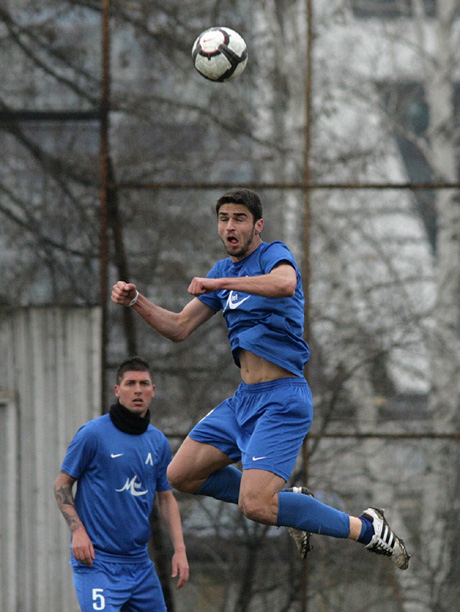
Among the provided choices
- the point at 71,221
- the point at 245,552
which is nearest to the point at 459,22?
the point at 71,221

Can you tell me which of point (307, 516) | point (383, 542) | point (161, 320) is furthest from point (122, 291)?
point (383, 542)

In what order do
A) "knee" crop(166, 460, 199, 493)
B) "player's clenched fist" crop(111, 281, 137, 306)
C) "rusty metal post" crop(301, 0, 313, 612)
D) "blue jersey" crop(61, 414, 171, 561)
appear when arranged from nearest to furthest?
"player's clenched fist" crop(111, 281, 137, 306), "knee" crop(166, 460, 199, 493), "blue jersey" crop(61, 414, 171, 561), "rusty metal post" crop(301, 0, 313, 612)

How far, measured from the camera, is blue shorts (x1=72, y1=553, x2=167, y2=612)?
5633mm

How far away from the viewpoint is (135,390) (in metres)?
5.91

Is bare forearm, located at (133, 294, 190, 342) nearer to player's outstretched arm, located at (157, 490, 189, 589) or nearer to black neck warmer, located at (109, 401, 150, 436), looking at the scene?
black neck warmer, located at (109, 401, 150, 436)

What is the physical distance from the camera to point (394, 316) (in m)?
10.1

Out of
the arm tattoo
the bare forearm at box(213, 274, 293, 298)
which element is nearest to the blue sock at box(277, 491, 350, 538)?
the bare forearm at box(213, 274, 293, 298)

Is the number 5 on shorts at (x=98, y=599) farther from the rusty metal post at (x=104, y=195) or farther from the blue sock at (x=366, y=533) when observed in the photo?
the rusty metal post at (x=104, y=195)

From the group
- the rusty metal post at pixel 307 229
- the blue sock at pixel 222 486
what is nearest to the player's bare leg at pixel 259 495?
the blue sock at pixel 222 486

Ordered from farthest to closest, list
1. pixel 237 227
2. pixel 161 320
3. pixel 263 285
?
pixel 161 320, pixel 237 227, pixel 263 285

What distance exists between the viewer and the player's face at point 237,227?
194 inches

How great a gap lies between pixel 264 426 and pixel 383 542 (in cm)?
99

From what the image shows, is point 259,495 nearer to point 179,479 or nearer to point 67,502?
point 179,479

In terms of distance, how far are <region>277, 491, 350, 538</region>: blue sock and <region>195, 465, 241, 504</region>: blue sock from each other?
1.26 feet
